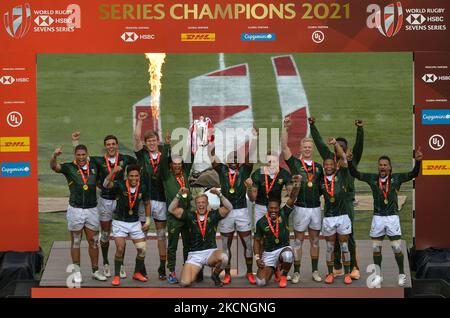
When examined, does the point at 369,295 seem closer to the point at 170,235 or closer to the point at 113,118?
the point at 170,235

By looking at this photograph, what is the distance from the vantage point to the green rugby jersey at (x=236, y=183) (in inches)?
592

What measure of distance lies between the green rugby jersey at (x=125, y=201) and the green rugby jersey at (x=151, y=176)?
16cm

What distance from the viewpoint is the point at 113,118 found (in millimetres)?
19672

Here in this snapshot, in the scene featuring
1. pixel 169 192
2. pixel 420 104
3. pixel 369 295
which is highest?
pixel 420 104

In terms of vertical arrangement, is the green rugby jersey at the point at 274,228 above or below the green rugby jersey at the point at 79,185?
below

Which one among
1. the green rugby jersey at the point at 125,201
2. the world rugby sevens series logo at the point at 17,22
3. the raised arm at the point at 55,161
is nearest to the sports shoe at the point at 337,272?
the green rugby jersey at the point at 125,201

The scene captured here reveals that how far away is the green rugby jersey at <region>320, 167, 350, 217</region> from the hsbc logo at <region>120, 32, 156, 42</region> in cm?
284

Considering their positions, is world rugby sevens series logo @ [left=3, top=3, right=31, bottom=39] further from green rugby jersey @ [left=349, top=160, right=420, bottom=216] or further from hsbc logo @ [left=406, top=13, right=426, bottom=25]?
hsbc logo @ [left=406, top=13, right=426, bottom=25]

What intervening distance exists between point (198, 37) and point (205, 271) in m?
2.95

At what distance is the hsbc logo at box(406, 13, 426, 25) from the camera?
1559 centimetres

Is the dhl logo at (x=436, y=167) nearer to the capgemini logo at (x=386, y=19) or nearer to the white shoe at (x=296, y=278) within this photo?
the capgemini logo at (x=386, y=19)

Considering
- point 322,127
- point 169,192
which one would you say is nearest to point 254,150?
point 169,192

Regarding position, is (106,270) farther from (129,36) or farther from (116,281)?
(129,36)

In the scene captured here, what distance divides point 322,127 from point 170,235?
4920mm
